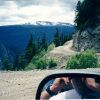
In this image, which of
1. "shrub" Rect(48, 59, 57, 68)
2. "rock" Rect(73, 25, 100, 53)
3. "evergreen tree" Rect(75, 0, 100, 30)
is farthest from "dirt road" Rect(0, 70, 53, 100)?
"evergreen tree" Rect(75, 0, 100, 30)

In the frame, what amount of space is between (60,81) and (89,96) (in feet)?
1.03

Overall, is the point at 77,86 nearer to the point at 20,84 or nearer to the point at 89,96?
the point at 89,96

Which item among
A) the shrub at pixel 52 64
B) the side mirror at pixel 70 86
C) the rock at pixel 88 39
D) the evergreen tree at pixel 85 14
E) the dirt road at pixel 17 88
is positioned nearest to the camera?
the side mirror at pixel 70 86

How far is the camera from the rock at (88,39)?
301ft

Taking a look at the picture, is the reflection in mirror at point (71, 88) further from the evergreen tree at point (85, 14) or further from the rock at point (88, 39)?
the evergreen tree at point (85, 14)

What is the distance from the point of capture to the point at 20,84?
1875 centimetres

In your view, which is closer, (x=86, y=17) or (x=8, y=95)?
(x=8, y=95)

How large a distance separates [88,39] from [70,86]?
89864 mm

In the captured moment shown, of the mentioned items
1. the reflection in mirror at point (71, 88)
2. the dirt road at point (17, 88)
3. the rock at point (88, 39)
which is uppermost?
the reflection in mirror at point (71, 88)

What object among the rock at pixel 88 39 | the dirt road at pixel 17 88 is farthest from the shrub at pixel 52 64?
the dirt road at pixel 17 88

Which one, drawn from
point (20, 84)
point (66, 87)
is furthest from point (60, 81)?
point (20, 84)

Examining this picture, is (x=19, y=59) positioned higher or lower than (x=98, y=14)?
lower

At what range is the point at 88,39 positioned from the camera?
93.2 m

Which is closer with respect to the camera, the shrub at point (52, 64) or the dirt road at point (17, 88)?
the dirt road at point (17, 88)
